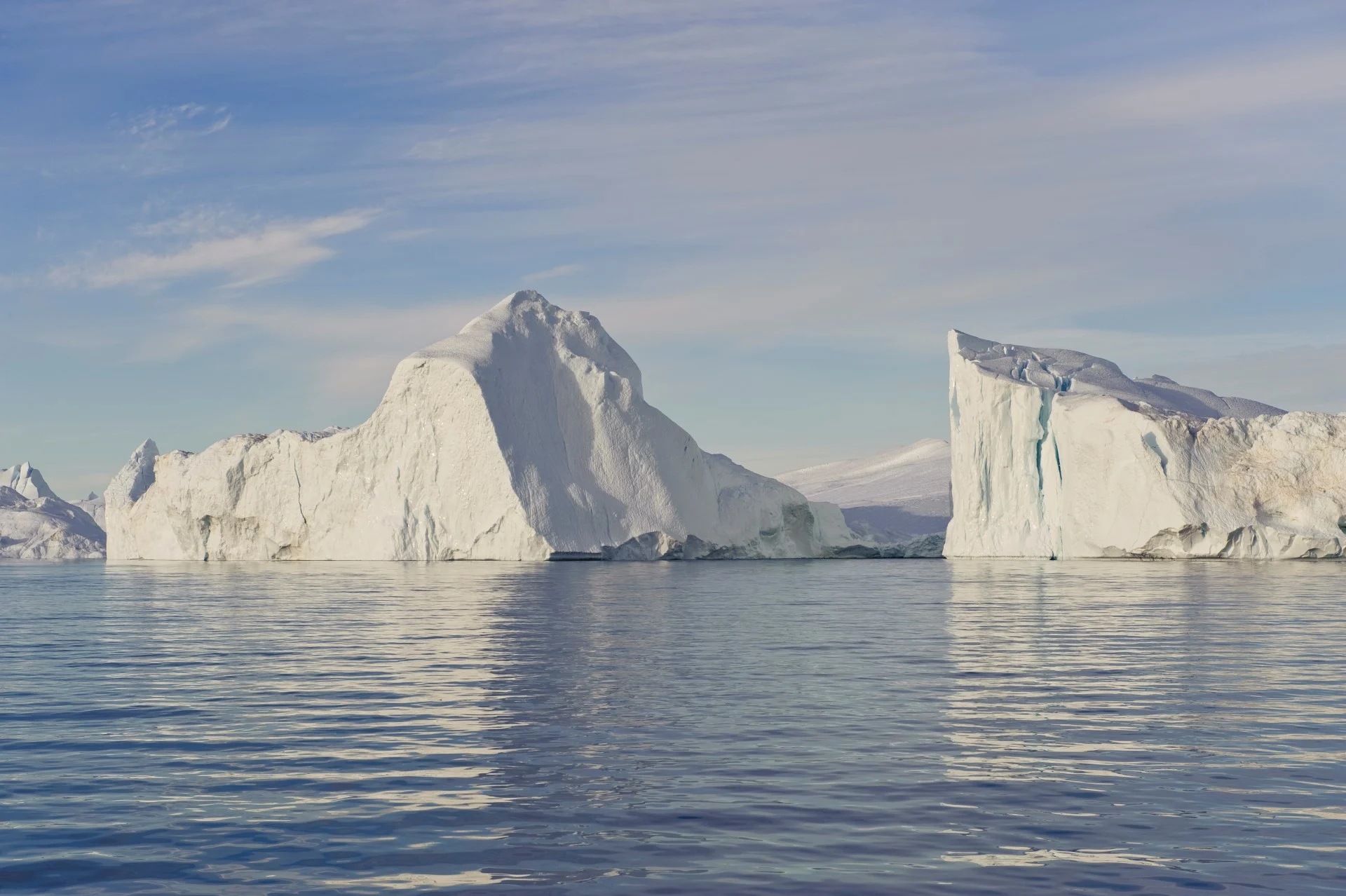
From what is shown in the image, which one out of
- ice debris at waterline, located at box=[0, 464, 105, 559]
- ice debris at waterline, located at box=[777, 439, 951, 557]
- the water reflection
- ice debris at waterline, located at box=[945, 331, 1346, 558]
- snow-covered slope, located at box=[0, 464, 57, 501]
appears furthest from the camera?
snow-covered slope, located at box=[0, 464, 57, 501]

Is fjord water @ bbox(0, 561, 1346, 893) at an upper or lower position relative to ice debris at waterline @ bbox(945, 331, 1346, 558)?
lower

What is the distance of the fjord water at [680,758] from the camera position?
6367 millimetres

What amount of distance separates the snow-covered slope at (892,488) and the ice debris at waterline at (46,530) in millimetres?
67091

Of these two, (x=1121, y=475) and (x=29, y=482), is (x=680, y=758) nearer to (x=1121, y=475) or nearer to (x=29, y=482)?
(x=1121, y=475)

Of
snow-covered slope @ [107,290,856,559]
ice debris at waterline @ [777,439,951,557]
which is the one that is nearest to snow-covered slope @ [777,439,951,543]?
ice debris at waterline @ [777,439,951,557]

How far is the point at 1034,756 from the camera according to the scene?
29.7 ft

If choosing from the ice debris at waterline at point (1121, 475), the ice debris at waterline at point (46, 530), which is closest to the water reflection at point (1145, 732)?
the ice debris at waterline at point (1121, 475)

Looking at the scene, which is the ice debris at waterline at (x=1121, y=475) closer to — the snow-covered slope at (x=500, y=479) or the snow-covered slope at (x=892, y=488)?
the snow-covered slope at (x=500, y=479)

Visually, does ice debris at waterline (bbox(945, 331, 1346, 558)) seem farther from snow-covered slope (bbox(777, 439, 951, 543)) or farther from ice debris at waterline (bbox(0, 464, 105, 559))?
ice debris at waterline (bbox(0, 464, 105, 559))

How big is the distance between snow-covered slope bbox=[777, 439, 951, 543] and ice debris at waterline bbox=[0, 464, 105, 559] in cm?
6709

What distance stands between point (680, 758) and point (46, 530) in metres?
123

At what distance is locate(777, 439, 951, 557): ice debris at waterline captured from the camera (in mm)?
96000

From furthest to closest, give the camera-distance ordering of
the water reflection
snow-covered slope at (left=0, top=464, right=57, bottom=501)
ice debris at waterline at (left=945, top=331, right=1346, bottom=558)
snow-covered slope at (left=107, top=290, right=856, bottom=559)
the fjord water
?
snow-covered slope at (left=0, top=464, right=57, bottom=501)
snow-covered slope at (left=107, top=290, right=856, bottom=559)
ice debris at waterline at (left=945, top=331, right=1346, bottom=558)
the water reflection
the fjord water

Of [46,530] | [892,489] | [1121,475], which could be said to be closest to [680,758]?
[1121,475]
